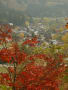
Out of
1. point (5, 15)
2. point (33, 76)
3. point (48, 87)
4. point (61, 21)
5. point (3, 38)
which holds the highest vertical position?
point (3, 38)

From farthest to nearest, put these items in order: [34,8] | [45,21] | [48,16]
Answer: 1. [34,8]
2. [48,16]
3. [45,21]

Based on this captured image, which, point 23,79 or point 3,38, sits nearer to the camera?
point 23,79

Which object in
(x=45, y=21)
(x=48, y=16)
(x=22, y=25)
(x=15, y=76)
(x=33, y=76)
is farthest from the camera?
(x=48, y=16)

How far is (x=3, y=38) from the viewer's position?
36.2 feet

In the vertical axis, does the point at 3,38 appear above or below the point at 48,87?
above

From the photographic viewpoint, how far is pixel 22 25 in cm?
10056

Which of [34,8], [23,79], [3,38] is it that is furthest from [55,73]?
[34,8]

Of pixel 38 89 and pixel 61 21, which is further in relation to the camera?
pixel 61 21

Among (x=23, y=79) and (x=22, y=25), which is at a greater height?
(x=23, y=79)

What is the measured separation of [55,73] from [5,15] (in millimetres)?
93006

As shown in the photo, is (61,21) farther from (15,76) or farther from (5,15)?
(15,76)

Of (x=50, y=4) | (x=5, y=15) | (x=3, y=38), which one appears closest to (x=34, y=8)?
(x=50, y=4)

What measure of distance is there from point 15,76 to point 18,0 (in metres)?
159

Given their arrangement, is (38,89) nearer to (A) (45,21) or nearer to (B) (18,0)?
(A) (45,21)
